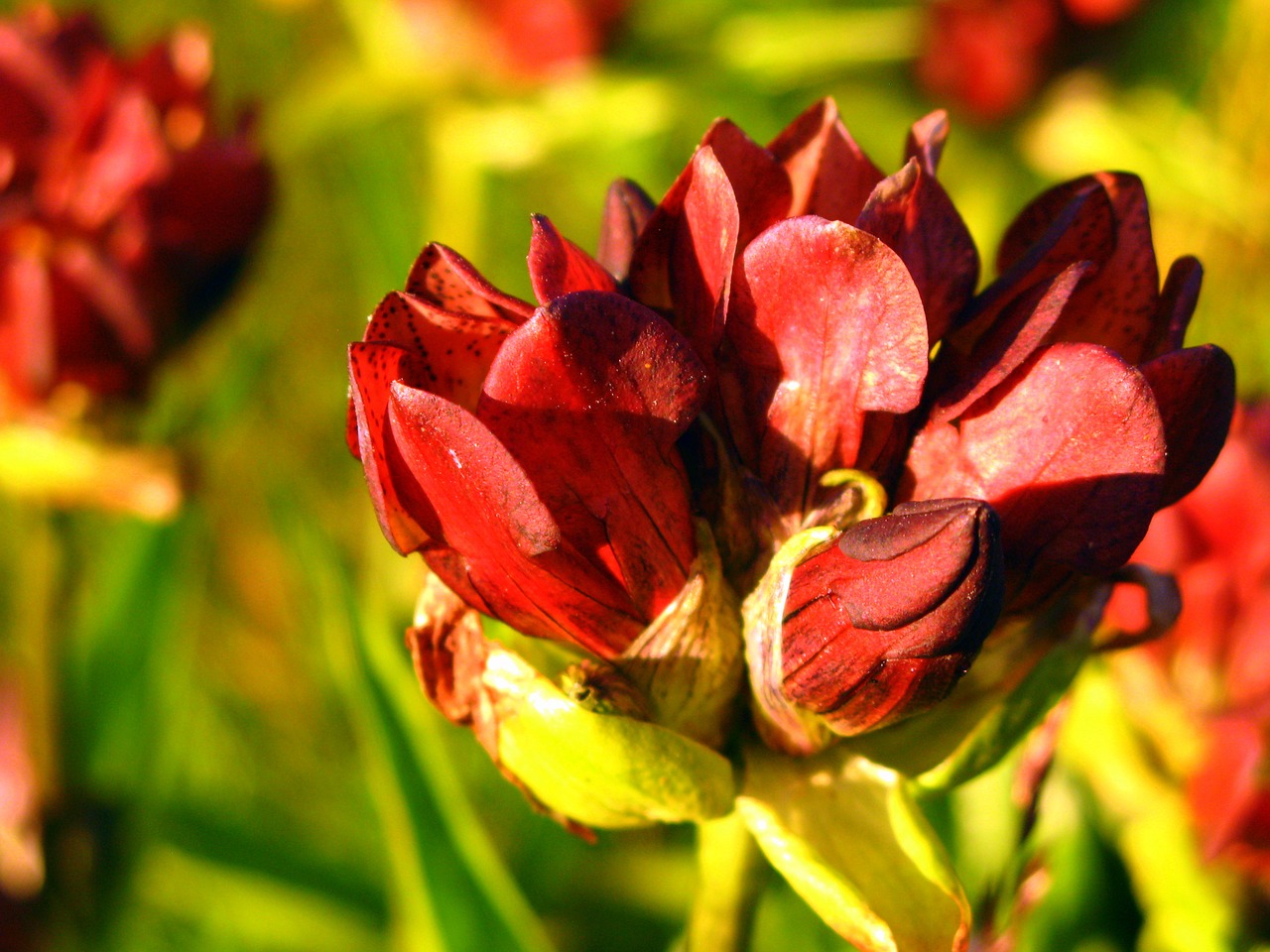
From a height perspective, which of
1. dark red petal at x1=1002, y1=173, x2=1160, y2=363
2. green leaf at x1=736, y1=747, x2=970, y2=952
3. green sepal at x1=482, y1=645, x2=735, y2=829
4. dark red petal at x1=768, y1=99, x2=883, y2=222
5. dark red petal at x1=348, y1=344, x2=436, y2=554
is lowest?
green leaf at x1=736, y1=747, x2=970, y2=952

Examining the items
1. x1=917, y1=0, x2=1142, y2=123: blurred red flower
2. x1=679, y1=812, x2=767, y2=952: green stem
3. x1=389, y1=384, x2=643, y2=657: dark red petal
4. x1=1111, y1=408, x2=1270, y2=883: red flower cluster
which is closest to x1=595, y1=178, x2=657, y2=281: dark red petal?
x1=389, y1=384, x2=643, y2=657: dark red petal

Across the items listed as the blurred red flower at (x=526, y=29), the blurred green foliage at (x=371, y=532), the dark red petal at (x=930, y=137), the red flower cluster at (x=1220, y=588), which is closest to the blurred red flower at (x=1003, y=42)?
the blurred green foliage at (x=371, y=532)

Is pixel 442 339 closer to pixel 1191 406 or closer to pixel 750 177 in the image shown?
pixel 750 177

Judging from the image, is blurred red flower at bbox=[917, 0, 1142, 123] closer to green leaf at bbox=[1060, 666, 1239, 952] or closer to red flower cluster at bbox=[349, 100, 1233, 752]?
green leaf at bbox=[1060, 666, 1239, 952]

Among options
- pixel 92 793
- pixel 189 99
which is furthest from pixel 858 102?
pixel 92 793

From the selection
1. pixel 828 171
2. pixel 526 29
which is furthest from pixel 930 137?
pixel 526 29
